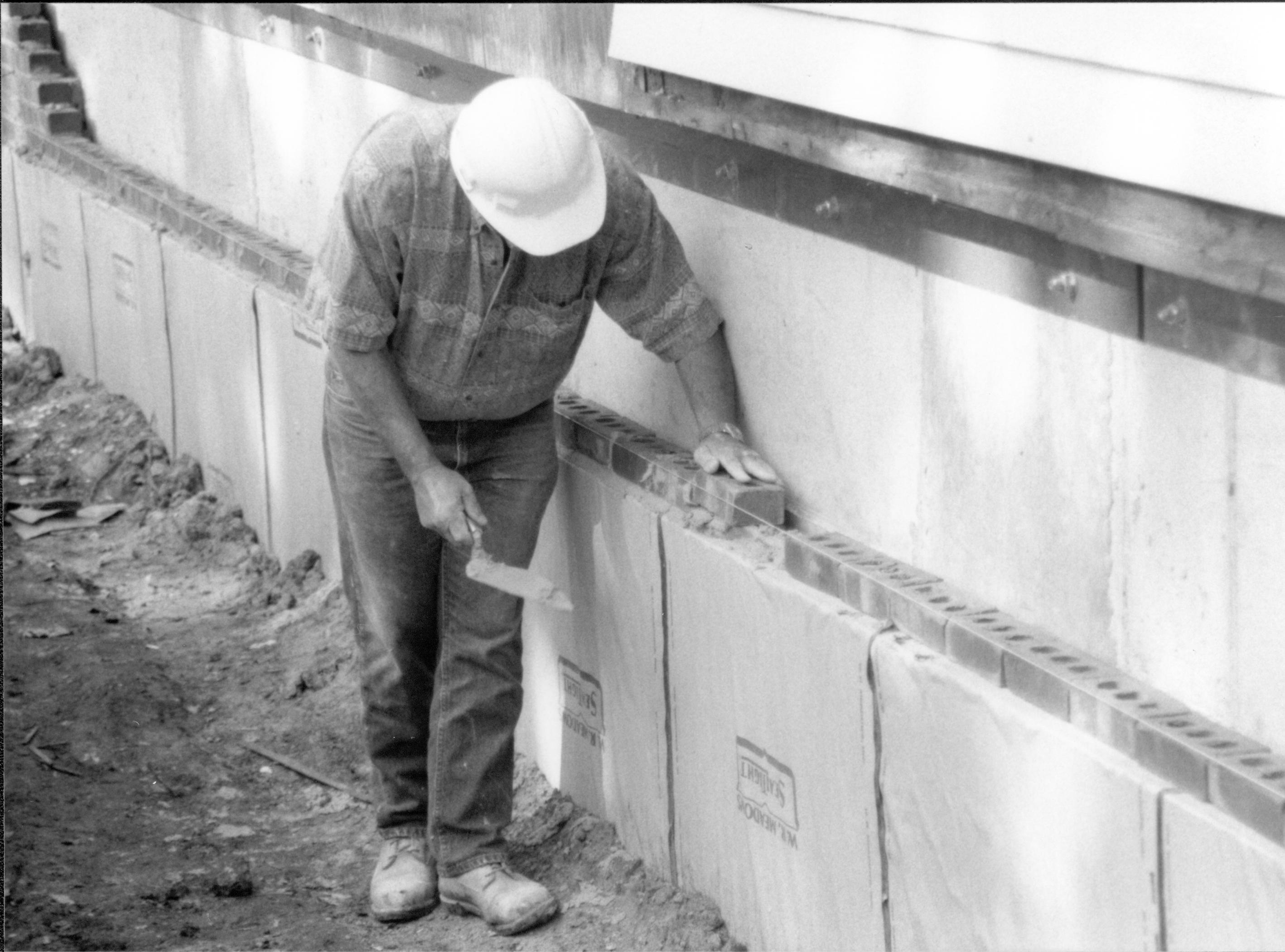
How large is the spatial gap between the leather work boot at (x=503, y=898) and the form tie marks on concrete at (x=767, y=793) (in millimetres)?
625

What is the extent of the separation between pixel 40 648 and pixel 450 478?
2788 mm

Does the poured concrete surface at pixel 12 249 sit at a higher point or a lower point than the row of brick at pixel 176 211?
lower

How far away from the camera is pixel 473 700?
4645 millimetres

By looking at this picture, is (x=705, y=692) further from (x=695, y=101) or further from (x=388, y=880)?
(x=695, y=101)

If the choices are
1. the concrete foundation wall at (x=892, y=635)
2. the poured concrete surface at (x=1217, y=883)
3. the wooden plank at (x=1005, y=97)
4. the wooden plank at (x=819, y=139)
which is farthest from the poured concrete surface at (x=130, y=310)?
the poured concrete surface at (x=1217, y=883)

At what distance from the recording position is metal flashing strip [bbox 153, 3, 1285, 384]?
10.0 ft

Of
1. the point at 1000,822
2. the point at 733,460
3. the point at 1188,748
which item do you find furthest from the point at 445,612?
the point at 1188,748

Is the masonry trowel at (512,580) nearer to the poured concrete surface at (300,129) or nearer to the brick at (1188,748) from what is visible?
the brick at (1188,748)

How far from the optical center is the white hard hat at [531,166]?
3.92m

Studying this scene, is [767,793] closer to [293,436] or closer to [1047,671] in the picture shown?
[1047,671]

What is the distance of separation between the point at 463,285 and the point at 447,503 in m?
0.49

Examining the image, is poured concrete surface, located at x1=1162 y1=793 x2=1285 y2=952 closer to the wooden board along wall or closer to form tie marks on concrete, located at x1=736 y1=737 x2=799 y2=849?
form tie marks on concrete, located at x1=736 y1=737 x2=799 y2=849

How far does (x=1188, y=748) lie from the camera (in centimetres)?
304

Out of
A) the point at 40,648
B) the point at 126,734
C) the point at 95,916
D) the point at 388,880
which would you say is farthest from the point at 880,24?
the point at 40,648
